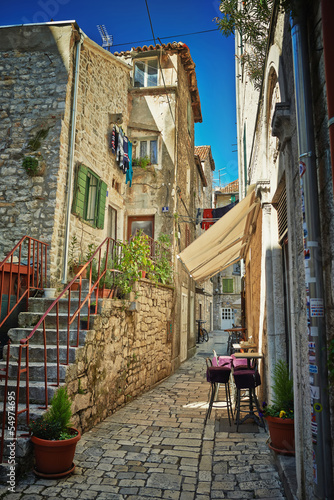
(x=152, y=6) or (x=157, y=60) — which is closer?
(x=152, y=6)

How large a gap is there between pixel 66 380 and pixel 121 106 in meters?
9.13

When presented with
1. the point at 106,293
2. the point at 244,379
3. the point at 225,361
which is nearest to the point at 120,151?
the point at 106,293

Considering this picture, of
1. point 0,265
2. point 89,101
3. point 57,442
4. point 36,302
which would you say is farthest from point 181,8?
point 57,442

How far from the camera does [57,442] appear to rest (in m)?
3.55

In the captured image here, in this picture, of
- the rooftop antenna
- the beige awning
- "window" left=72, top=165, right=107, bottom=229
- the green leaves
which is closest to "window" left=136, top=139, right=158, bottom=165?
"window" left=72, top=165, right=107, bottom=229

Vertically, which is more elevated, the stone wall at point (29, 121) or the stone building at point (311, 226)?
the stone wall at point (29, 121)

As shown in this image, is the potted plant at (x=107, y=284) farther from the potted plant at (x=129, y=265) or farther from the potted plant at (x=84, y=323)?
the potted plant at (x=84, y=323)

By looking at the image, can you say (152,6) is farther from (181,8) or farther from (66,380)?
(66,380)

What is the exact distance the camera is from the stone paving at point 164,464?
132 inches

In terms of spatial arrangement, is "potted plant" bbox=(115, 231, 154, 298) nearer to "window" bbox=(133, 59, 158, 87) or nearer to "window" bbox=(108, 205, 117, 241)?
"window" bbox=(108, 205, 117, 241)

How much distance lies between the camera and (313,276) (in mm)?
2316

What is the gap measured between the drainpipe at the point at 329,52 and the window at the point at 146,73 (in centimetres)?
1129

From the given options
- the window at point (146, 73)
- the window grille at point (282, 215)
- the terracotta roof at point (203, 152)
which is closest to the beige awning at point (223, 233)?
the window grille at point (282, 215)

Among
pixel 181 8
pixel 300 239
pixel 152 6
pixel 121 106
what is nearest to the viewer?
pixel 300 239
